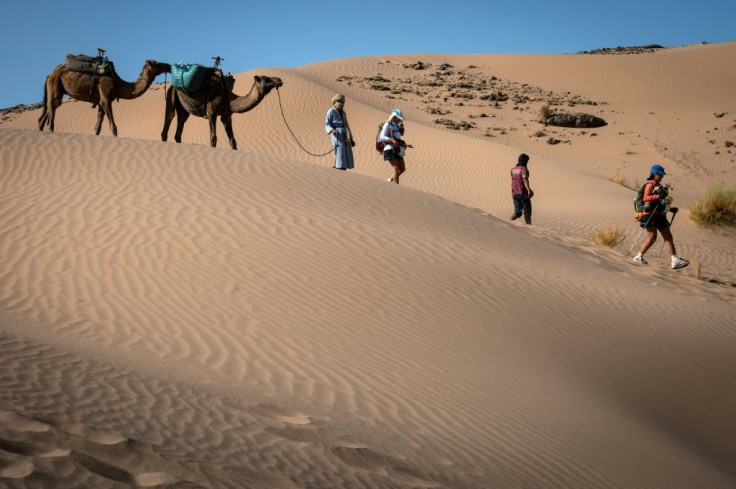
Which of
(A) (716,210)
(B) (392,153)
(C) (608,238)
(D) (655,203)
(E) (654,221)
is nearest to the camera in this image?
(D) (655,203)

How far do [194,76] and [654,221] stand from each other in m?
9.54

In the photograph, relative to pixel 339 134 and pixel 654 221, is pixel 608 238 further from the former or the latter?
pixel 339 134

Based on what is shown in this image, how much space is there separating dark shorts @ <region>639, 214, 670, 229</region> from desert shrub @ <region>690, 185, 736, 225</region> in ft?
26.7

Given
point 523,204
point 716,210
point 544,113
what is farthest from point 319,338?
point 544,113

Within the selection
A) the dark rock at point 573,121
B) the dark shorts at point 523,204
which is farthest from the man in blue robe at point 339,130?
the dark rock at point 573,121

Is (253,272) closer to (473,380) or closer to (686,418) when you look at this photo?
(473,380)

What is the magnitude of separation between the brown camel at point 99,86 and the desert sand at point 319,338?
312cm

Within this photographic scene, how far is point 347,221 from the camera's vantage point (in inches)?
397

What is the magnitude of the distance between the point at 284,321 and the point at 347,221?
12.9ft

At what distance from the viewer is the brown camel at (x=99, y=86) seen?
1587cm

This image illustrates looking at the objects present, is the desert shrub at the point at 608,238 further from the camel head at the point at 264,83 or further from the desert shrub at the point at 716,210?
the camel head at the point at 264,83

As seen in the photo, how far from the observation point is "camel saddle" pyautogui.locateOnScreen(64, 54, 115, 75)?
625 inches

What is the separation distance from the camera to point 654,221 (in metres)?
13.0

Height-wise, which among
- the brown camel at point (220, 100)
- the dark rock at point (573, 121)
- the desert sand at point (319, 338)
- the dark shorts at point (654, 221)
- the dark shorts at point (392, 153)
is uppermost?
the dark rock at point (573, 121)
